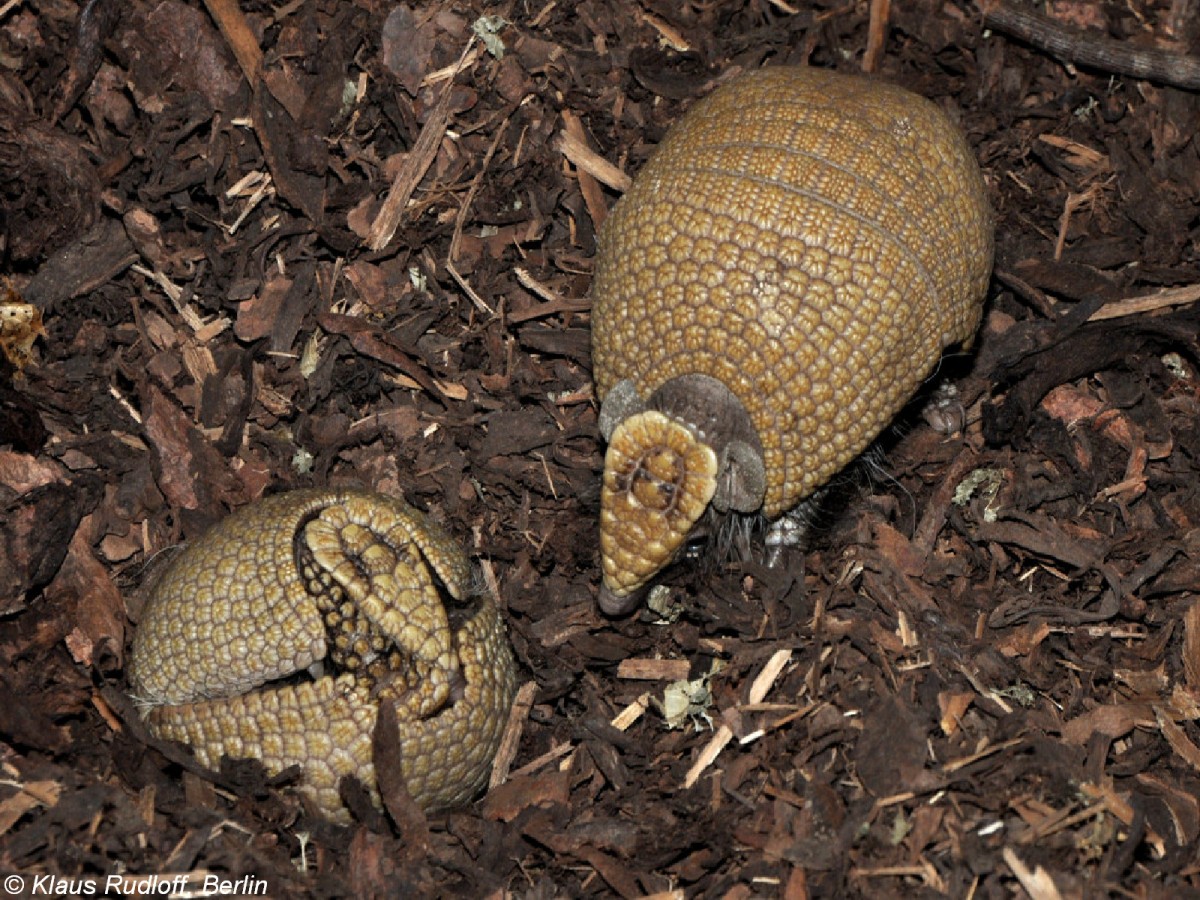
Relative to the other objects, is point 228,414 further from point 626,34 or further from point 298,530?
point 626,34

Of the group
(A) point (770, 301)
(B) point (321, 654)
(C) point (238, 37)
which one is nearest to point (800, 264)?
(A) point (770, 301)

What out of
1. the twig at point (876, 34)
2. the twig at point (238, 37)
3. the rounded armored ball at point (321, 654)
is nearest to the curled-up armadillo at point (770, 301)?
the rounded armored ball at point (321, 654)

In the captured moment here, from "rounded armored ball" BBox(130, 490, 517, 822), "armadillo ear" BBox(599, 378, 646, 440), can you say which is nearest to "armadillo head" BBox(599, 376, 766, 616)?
"armadillo ear" BBox(599, 378, 646, 440)

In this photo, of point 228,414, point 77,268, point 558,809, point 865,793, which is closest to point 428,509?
point 228,414

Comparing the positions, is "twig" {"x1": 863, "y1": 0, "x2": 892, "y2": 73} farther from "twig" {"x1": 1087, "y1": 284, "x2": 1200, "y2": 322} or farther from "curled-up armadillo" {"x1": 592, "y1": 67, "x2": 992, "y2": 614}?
"twig" {"x1": 1087, "y1": 284, "x2": 1200, "y2": 322}

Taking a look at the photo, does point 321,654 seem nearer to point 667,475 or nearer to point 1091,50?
point 667,475

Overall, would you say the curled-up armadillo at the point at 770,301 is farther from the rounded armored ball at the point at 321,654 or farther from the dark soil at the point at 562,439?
the rounded armored ball at the point at 321,654
